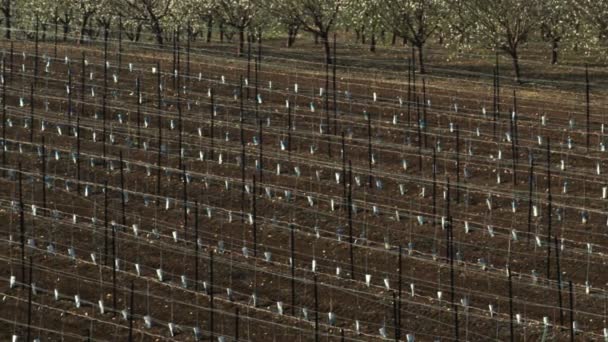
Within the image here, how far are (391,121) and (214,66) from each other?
10.7m

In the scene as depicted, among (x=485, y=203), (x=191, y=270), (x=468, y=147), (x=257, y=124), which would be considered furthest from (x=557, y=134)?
(x=191, y=270)

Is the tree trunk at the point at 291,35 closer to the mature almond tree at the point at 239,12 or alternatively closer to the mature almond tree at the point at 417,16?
the mature almond tree at the point at 239,12

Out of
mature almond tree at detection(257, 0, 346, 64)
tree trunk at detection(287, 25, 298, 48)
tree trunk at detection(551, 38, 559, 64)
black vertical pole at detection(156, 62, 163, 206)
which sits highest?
mature almond tree at detection(257, 0, 346, 64)

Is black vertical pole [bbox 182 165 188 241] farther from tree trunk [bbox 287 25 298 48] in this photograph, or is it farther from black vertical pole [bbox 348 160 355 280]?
tree trunk [bbox 287 25 298 48]

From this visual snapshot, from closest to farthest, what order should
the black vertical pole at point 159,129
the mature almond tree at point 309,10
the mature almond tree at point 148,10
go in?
the black vertical pole at point 159,129 → the mature almond tree at point 309,10 → the mature almond tree at point 148,10

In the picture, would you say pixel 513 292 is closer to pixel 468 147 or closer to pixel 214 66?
pixel 468 147

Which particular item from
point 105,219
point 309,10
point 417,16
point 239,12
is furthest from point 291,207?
point 239,12

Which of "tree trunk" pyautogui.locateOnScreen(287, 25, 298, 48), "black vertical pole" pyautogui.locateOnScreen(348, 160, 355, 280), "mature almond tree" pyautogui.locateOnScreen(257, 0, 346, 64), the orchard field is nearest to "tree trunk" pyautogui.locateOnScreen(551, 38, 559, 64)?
the orchard field

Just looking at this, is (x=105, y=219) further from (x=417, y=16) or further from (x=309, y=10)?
(x=309, y=10)

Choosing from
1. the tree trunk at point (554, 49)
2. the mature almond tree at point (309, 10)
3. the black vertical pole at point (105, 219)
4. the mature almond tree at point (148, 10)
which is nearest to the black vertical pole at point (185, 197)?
the black vertical pole at point (105, 219)

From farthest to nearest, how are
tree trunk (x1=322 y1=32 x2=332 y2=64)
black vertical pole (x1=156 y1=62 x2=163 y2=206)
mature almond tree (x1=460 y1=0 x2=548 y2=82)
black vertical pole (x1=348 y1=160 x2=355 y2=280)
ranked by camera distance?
tree trunk (x1=322 y1=32 x2=332 y2=64) < mature almond tree (x1=460 y1=0 x2=548 y2=82) < black vertical pole (x1=156 y1=62 x2=163 y2=206) < black vertical pole (x1=348 y1=160 x2=355 y2=280)

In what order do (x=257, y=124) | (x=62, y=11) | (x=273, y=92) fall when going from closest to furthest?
(x=257, y=124) → (x=273, y=92) → (x=62, y=11)

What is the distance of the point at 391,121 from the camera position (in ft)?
121

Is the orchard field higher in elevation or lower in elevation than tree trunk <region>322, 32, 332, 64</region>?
lower
